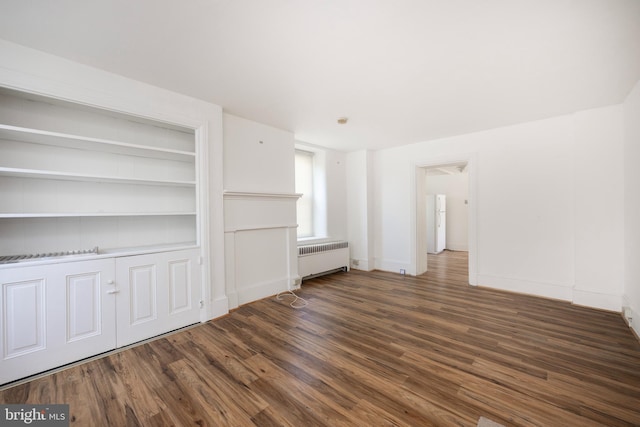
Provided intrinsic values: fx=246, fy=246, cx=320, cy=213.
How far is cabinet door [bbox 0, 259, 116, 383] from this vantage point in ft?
6.16

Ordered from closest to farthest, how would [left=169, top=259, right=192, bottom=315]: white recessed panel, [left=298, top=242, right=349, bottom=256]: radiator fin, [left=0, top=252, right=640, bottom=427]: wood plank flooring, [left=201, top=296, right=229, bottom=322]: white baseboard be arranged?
[left=0, top=252, right=640, bottom=427]: wood plank flooring
[left=169, top=259, right=192, bottom=315]: white recessed panel
[left=201, top=296, right=229, bottom=322]: white baseboard
[left=298, top=242, right=349, bottom=256]: radiator fin

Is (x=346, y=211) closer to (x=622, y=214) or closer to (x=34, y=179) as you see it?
(x=622, y=214)

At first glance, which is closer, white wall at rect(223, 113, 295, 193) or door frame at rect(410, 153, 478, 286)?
white wall at rect(223, 113, 295, 193)

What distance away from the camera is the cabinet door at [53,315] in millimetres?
1877

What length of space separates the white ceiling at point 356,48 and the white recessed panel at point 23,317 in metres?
1.91

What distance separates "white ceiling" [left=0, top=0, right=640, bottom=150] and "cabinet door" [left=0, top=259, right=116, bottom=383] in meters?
1.84

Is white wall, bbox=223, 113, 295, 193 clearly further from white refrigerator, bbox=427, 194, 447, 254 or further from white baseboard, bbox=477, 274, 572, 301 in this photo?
white refrigerator, bbox=427, 194, 447, 254

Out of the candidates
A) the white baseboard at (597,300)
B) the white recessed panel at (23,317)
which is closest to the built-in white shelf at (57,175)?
the white recessed panel at (23,317)

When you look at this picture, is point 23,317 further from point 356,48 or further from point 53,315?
point 356,48

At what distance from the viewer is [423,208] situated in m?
5.06

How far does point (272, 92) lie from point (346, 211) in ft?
11.0


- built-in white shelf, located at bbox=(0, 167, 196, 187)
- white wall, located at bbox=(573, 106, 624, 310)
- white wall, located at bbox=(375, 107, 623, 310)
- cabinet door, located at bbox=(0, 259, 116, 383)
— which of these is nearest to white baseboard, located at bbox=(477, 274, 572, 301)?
white wall, located at bbox=(375, 107, 623, 310)

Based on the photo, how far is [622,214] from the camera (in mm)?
3061

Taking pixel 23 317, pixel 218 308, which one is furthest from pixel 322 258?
pixel 23 317
